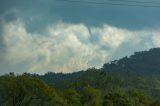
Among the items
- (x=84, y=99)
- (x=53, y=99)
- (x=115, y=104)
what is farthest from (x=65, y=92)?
(x=53, y=99)

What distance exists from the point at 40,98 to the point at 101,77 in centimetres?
8676

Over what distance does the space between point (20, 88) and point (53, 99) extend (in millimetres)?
8719

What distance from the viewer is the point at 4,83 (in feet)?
333

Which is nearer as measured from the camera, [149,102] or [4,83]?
[4,83]

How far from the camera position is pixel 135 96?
145000mm

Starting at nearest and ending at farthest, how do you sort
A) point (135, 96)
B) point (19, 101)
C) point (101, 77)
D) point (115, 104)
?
point (19, 101), point (115, 104), point (135, 96), point (101, 77)

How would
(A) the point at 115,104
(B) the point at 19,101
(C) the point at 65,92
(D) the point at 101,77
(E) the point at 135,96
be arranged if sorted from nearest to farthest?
(B) the point at 19,101, (A) the point at 115,104, (C) the point at 65,92, (E) the point at 135,96, (D) the point at 101,77

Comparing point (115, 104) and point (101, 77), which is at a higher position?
point (101, 77)

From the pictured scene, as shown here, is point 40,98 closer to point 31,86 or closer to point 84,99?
point 31,86

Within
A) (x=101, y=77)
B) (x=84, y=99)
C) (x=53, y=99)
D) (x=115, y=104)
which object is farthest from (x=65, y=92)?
(x=101, y=77)

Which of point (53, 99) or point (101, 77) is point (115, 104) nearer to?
point (53, 99)

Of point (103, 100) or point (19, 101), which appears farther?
point (103, 100)

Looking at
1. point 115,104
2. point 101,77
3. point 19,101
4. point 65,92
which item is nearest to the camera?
point 19,101

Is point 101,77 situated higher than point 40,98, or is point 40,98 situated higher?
point 101,77
